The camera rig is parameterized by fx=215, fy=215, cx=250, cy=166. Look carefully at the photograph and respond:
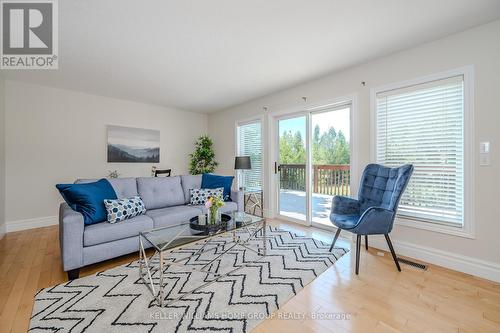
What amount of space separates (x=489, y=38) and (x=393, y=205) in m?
1.81

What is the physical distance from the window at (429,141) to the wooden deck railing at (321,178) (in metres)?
0.64

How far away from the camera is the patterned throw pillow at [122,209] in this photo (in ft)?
7.62

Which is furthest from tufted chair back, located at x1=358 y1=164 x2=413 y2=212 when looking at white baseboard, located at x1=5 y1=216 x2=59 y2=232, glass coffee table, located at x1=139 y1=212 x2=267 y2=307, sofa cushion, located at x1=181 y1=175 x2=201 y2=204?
white baseboard, located at x1=5 y1=216 x2=59 y2=232

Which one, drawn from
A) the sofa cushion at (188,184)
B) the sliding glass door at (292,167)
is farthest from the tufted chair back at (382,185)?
the sofa cushion at (188,184)

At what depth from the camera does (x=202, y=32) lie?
86.1 inches

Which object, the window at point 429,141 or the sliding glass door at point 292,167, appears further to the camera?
the sliding glass door at point 292,167

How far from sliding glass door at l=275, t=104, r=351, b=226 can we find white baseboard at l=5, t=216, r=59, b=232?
4.04 m

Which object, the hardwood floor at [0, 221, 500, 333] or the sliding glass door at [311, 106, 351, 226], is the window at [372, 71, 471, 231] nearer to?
the sliding glass door at [311, 106, 351, 226]

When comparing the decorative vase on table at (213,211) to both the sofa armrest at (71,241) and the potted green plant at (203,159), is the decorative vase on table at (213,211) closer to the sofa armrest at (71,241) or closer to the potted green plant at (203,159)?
the sofa armrest at (71,241)

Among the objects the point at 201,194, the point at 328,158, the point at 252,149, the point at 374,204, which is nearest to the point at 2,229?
the point at 201,194

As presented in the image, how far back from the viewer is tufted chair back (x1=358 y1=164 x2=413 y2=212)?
2170 millimetres

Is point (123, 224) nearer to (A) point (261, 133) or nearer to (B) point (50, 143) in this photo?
(B) point (50, 143)

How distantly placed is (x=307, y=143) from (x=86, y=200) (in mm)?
3104

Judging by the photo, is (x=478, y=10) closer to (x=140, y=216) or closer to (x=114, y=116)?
(x=140, y=216)
